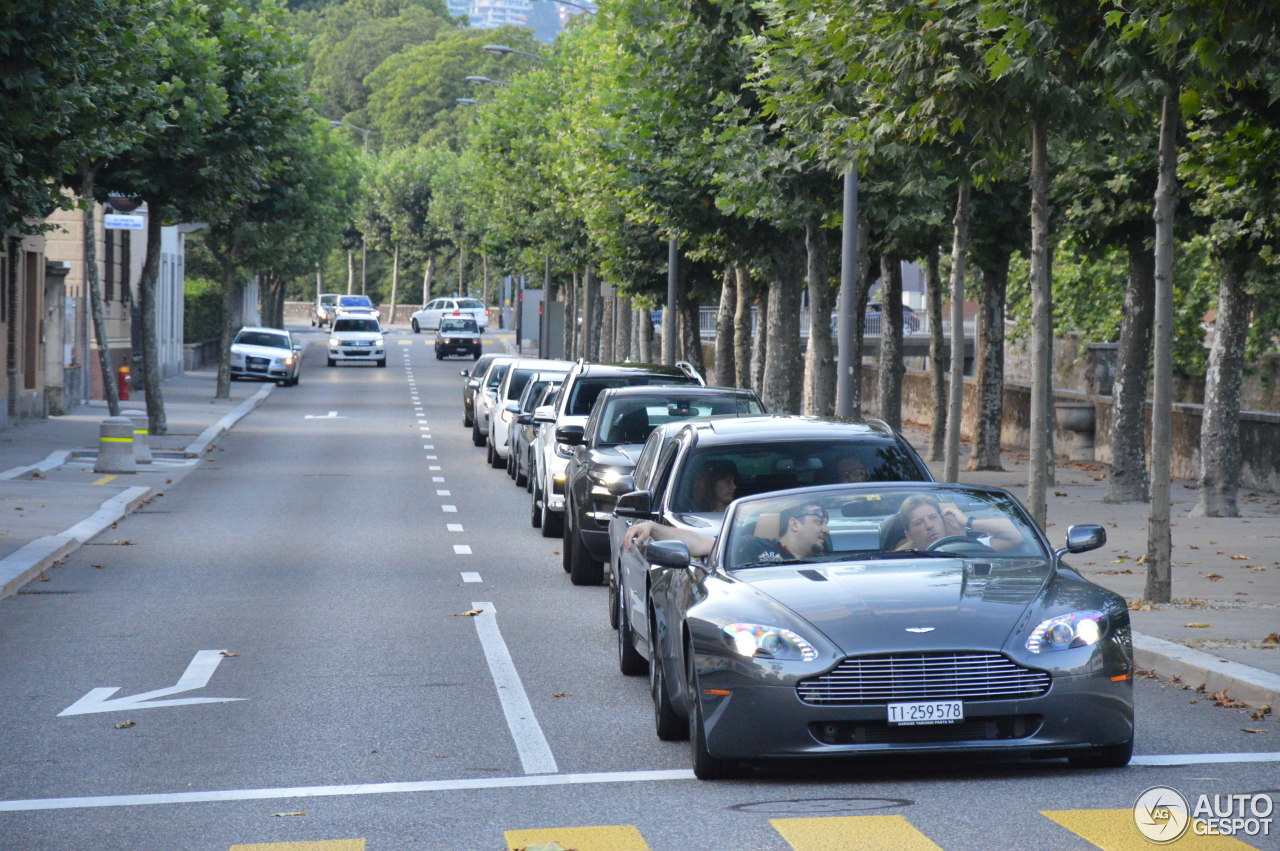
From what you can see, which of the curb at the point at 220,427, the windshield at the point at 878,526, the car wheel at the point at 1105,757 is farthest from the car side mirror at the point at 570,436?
the curb at the point at 220,427

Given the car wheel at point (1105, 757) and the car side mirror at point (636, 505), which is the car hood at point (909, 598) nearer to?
the car wheel at point (1105, 757)

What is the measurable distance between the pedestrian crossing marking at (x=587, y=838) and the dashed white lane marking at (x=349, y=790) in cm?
85

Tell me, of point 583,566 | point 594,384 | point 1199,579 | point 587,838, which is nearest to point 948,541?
point 587,838

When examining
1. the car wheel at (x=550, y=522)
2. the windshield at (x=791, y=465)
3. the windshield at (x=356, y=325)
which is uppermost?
the windshield at (x=356, y=325)

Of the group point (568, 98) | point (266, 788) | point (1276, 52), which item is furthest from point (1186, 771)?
point (568, 98)

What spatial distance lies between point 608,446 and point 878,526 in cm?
773

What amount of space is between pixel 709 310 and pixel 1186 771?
7131 cm

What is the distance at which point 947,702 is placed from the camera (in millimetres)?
7516

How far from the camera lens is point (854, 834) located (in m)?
6.80

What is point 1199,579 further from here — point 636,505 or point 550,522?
point 550,522

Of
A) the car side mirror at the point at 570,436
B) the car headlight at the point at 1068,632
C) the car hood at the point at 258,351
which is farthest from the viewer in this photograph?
the car hood at the point at 258,351

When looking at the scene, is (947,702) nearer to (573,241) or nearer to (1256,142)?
(1256,142)

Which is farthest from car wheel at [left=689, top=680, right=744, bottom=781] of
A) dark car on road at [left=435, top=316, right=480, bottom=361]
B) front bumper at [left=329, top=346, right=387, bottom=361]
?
dark car on road at [left=435, top=316, right=480, bottom=361]

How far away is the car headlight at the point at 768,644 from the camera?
758 centimetres
